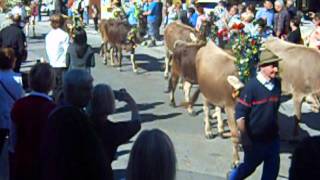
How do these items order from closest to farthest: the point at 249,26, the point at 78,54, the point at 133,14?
the point at 78,54 → the point at 249,26 → the point at 133,14

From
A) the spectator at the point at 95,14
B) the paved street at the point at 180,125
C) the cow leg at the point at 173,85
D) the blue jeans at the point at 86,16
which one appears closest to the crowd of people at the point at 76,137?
the paved street at the point at 180,125

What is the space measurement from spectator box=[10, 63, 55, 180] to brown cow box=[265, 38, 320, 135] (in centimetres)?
700

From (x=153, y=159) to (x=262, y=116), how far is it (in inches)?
145

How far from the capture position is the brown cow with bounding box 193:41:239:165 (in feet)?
34.8

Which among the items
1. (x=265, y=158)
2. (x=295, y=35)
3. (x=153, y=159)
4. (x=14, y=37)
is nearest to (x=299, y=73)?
(x=295, y=35)

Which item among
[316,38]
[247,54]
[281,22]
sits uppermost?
[247,54]

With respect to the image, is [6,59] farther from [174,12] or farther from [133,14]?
[174,12]

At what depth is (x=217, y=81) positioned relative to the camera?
431 inches

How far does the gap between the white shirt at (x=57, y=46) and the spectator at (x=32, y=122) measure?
596 cm

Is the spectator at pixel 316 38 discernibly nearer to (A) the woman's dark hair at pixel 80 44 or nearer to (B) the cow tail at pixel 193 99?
(B) the cow tail at pixel 193 99

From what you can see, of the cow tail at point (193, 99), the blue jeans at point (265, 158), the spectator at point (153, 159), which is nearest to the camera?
the spectator at point (153, 159)

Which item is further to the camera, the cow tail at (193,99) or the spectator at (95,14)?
the spectator at (95,14)

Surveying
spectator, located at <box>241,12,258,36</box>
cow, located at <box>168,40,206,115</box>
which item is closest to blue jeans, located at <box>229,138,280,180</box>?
spectator, located at <box>241,12,258,36</box>

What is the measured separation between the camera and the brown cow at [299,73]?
11.9 meters
